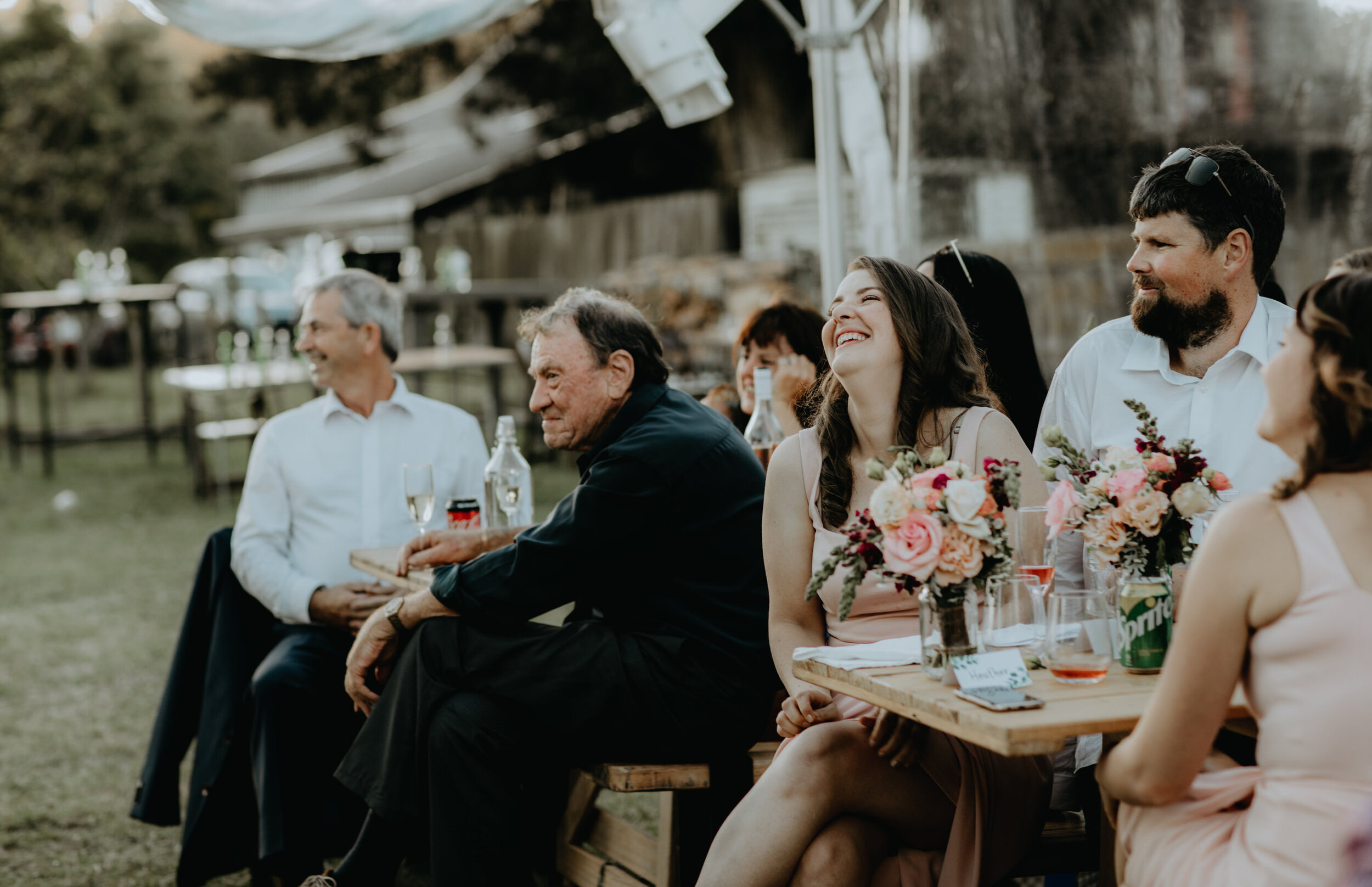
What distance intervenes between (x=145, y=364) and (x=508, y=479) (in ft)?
35.1

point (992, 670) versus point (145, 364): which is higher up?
point (145, 364)

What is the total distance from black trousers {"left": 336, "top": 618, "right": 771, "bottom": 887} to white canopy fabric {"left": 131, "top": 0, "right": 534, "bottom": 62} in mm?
2437

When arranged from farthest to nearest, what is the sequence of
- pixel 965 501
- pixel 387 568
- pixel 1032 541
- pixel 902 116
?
pixel 902 116
pixel 387 568
pixel 1032 541
pixel 965 501

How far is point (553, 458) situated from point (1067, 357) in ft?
29.8

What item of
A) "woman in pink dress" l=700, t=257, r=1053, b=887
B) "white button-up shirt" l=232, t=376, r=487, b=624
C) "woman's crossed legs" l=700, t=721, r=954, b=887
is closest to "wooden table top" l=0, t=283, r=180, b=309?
"white button-up shirt" l=232, t=376, r=487, b=624

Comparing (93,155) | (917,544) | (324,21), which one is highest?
(93,155)

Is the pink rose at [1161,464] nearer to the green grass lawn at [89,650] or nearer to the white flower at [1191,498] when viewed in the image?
the white flower at [1191,498]

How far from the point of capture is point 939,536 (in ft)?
6.68

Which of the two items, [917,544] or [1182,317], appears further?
[1182,317]

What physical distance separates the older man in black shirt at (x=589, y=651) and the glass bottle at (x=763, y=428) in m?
0.72

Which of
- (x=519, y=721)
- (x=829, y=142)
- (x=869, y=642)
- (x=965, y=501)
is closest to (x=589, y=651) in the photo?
(x=519, y=721)

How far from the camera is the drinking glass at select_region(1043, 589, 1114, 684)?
2.07 metres

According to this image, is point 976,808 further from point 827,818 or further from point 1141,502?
point 1141,502

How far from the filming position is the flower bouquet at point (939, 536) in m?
2.04
